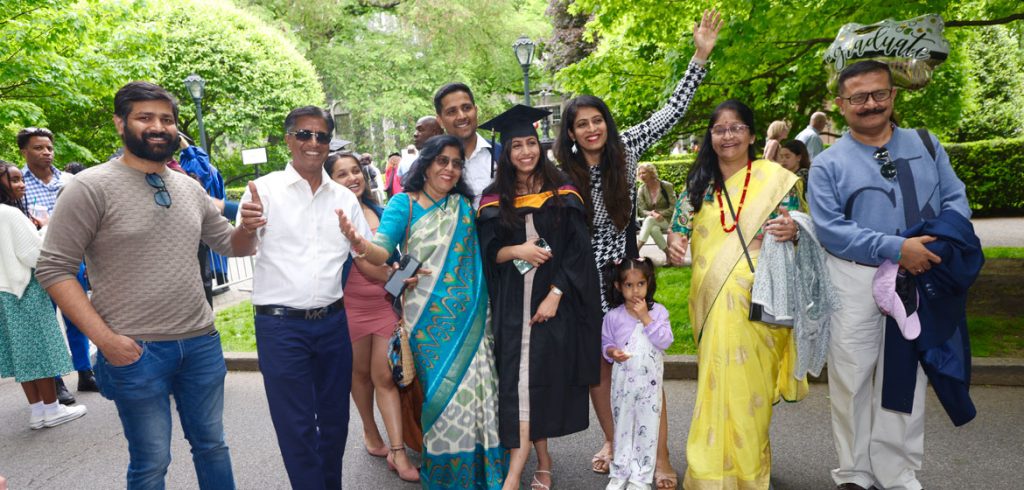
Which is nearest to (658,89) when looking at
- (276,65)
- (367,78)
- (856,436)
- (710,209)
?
(710,209)

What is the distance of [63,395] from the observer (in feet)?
19.0

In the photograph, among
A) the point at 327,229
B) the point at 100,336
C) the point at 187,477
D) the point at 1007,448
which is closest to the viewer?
the point at 100,336

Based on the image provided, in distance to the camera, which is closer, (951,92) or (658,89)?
(658,89)

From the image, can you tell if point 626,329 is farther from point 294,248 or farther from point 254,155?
point 254,155

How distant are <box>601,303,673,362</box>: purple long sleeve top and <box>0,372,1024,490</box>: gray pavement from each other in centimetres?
87

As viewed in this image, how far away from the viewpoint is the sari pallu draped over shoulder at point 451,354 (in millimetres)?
3439

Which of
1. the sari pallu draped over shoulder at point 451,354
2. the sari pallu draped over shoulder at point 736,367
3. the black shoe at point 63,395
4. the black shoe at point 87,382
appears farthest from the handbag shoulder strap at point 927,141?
the black shoe at point 87,382

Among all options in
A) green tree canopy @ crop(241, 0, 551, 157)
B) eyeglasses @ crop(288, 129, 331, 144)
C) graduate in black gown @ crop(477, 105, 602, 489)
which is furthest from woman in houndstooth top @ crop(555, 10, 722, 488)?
green tree canopy @ crop(241, 0, 551, 157)

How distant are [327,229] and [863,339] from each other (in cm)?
283

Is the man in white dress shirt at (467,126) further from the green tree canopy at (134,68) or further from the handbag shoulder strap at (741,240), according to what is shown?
the green tree canopy at (134,68)

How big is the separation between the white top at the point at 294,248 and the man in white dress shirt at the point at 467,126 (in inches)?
43.7

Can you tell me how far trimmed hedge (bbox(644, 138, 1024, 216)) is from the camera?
14.3 m

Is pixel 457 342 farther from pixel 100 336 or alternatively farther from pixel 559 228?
pixel 100 336

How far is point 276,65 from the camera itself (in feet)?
71.4
